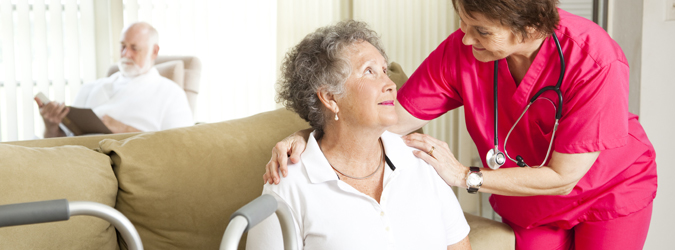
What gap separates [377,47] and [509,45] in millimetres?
329

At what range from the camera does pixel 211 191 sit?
1.33 metres

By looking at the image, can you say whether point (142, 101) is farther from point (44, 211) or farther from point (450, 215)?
point (44, 211)

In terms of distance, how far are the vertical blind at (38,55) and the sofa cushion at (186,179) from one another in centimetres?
321

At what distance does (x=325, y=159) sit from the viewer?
3.78 feet

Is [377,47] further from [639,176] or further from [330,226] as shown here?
[639,176]

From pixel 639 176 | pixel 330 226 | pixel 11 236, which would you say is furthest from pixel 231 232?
pixel 639 176

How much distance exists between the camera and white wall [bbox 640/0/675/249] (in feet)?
6.75

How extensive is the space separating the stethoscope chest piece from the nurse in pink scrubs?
4cm

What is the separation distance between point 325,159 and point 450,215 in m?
0.36

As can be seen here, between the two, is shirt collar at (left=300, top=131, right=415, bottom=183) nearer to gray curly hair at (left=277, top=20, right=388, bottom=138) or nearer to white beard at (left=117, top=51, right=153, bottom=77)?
gray curly hair at (left=277, top=20, right=388, bottom=138)

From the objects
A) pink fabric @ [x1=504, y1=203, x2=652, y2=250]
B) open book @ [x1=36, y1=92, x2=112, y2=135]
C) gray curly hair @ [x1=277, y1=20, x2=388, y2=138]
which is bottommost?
pink fabric @ [x1=504, y1=203, x2=652, y2=250]

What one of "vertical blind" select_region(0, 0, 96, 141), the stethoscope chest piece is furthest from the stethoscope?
"vertical blind" select_region(0, 0, 96, 141)

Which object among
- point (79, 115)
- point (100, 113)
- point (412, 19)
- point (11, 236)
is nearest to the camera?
point (11, 236)

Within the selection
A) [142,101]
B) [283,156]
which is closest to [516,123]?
[283,156]
